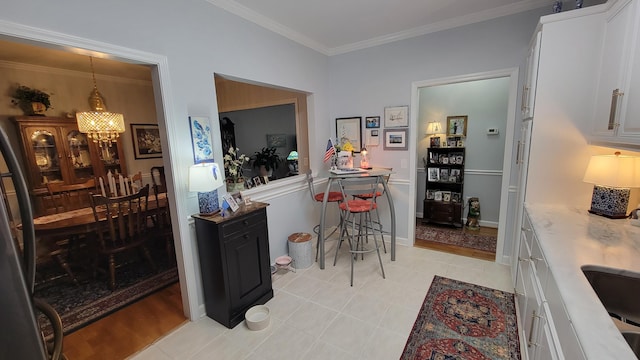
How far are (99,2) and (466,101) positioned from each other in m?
4.53

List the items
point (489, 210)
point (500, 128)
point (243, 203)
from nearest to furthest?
point (243, 203) → point (500, 128) → point (489, 210)

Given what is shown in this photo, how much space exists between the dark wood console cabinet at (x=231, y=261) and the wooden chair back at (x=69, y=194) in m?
2.34

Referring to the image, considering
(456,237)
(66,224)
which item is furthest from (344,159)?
(66,224)

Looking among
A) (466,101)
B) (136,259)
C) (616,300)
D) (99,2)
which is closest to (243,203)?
(99,2)

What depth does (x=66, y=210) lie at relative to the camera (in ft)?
10.8

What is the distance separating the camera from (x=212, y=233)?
2170mm

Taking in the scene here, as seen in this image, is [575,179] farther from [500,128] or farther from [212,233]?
[212,233]

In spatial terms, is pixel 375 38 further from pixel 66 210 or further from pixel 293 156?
pixel 66 210

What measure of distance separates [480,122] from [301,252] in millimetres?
3444

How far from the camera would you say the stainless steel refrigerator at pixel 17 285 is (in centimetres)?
66

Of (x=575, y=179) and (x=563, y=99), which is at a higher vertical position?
(x=563, y=99)

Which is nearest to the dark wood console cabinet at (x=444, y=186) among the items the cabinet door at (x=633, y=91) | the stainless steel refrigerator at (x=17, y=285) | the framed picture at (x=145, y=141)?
the cabinet door at (x=633, y=91)

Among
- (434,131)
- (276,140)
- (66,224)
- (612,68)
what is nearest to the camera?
(612,68)

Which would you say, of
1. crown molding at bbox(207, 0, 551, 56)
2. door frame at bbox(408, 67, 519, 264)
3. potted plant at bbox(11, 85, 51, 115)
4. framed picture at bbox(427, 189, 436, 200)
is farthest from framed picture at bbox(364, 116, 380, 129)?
potted plant at bbox(11, 85, 51, 115)
